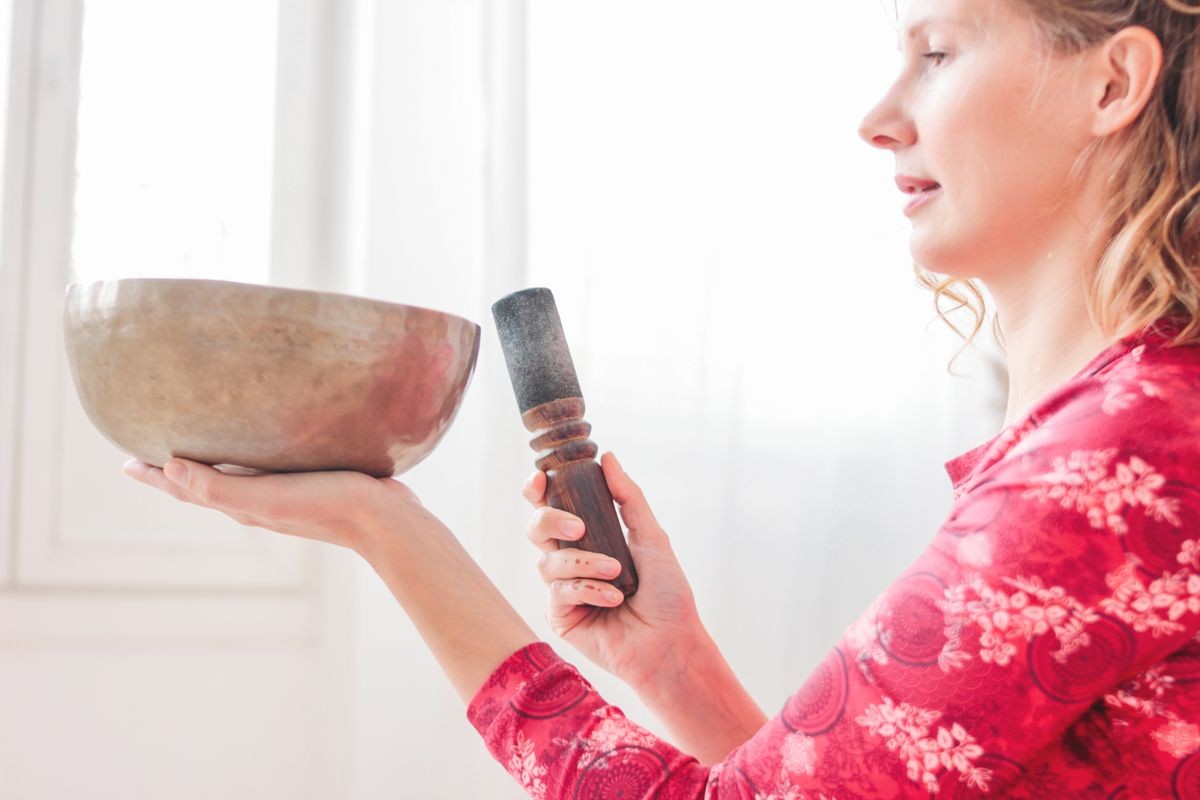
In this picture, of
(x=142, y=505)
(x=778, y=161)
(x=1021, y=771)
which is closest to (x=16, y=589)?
(x=142, y=505)

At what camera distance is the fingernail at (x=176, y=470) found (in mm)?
829

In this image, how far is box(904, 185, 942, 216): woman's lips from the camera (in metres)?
0.96

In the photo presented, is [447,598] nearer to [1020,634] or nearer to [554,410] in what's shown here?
[554,410]

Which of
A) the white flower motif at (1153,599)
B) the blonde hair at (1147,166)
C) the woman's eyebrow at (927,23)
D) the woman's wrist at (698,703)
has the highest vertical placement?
the woman's eyebrow at (927,23)

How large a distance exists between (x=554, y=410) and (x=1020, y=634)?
409 millimetres

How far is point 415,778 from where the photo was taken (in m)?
1.72

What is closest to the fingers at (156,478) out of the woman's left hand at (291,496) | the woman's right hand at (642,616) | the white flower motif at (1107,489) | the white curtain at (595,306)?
the woman's left hand at (291,496)

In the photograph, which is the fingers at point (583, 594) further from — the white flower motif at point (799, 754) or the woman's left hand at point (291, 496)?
the white flower motif at point (799, 754)

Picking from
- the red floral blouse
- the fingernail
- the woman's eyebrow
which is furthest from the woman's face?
the fingernail

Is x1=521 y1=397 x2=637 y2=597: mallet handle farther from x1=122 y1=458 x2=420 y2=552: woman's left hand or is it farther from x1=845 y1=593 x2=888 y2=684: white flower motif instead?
x1=845 y1=593 x2=888 y2=684: white flower motif

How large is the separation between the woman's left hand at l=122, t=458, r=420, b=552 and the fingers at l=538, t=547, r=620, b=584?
0.15 metres

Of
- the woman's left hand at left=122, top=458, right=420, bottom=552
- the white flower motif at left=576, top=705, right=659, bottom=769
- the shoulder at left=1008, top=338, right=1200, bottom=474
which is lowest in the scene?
the white flower motif at left=576, top=705, right=659, bottom=769

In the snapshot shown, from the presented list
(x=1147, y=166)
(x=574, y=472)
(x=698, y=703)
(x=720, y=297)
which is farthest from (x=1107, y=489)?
(x=720, y=297)

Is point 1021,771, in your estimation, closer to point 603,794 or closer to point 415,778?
point 603,794
